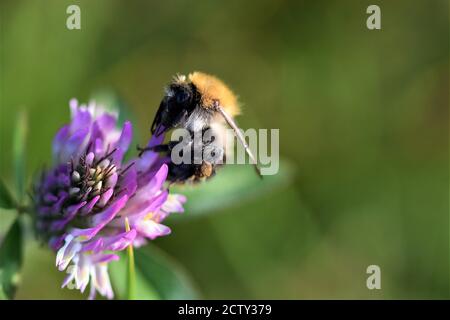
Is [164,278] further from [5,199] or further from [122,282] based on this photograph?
[5,199]

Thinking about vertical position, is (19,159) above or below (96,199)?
above

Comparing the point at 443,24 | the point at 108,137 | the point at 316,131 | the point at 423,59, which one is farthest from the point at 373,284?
the point at 108,137

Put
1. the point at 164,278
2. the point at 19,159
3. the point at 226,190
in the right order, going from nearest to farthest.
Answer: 1. the point at 19,159
2. the point at 164,278
3. the point at 226,190

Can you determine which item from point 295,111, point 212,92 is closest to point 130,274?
point 212,92

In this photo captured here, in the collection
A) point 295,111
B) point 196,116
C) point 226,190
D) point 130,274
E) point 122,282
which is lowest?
point 122,282

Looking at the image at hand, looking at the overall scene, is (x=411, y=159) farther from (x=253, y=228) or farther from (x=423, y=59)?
(x=253, y=228)

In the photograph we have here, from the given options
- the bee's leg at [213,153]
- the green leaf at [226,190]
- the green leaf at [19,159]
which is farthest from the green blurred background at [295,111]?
the bee's leg at [213,153]

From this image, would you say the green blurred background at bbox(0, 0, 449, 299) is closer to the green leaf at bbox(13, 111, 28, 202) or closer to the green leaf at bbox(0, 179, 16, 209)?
the green leaf at bbox(13, 111, 28, 202)
